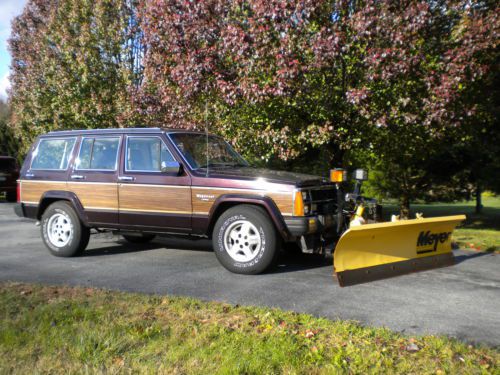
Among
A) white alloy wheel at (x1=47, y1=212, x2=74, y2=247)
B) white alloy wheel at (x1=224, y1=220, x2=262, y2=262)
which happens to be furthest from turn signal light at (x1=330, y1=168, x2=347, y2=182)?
white alloy wheel at (x1=47, y1=212, x2=74, y2=247)

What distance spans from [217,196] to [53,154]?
3207 millimetres

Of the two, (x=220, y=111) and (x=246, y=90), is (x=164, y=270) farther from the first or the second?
(x=220, y=111)

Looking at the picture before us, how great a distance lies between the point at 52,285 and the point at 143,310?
168cm

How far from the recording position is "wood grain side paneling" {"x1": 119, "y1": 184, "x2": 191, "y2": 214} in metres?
6.61

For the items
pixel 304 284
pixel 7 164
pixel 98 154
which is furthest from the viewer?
pixel 7 164

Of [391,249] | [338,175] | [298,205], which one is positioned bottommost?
[391,249]

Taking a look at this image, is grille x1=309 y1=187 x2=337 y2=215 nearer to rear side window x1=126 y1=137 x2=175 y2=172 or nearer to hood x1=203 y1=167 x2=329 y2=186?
hood x1=203 y1=167 x2=329 y2=186

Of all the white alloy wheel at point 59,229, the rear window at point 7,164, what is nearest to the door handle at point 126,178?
the white alloy wheel at point 59,229

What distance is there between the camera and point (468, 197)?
51.6ft

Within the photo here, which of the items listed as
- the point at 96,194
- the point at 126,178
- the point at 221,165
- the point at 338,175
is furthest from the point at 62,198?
the point at 338,175

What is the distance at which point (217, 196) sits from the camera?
6.37 meters

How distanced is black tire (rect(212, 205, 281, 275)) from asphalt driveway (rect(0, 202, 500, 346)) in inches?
6.3

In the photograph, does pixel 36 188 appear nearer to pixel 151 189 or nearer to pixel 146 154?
pixel 146 154

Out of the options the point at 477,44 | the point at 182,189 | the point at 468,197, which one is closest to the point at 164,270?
the point at 182,189
